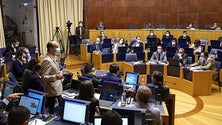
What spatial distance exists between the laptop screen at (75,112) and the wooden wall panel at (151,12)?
1262cm

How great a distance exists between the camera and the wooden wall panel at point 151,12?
53.8ft

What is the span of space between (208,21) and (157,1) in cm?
332

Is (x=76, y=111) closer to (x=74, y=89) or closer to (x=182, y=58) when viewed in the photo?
(x=74, y=89)

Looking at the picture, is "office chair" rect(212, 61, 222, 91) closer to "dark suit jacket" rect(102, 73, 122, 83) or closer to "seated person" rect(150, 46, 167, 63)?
"seated person" rect(150, 46, 167, 63)

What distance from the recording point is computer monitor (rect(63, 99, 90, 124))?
364 cm

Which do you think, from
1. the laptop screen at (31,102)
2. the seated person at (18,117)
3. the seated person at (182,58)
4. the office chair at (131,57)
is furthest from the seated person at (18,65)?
the seated person at (182,58)

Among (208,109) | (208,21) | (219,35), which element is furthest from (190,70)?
(208,21)

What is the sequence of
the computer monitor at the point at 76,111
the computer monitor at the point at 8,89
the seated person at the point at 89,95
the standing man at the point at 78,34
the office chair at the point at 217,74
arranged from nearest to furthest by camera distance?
the computer monitor at the point at 76,111 → the seated person at the point at 89,95 → the computer monitor at the point at 8,89 → the office chair at the point at 217,74 → the standing man at the point at 78,34

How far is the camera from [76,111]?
3.71 m

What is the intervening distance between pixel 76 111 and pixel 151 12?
14333 mm

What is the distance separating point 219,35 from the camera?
43.9 feet

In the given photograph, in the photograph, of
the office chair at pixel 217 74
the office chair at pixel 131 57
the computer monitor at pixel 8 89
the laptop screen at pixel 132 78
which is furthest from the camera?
the office chair at pixel 131 57

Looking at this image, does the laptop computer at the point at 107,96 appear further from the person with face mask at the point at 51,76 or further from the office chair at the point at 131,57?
the office chair at the point at 131,57

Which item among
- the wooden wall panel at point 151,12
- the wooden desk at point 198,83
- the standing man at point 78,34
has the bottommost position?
the wooden desk at point 198,83
